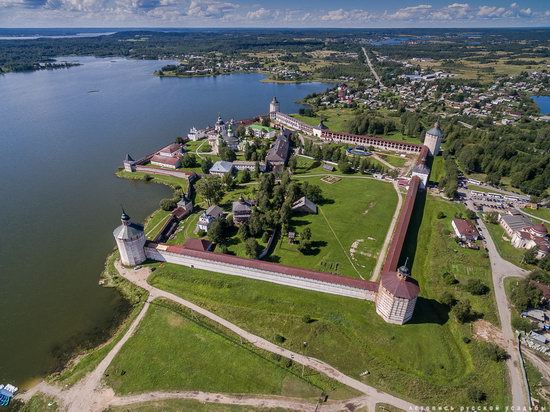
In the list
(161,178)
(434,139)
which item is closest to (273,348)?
(161,178)

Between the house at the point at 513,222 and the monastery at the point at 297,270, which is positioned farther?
the house at the point at 513,222

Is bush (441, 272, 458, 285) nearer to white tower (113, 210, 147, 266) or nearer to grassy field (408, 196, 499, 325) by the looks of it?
grassy field (408, 196, 499, 325)

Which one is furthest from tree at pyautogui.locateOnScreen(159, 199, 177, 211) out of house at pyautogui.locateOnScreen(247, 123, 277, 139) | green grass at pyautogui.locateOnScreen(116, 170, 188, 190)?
house at pyautogui.locateOnScreen(247, 123, 277, 139)

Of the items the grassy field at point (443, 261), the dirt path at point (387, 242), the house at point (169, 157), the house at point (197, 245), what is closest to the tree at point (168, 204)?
the house at point (197, 245)

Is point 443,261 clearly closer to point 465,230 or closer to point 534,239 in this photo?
point 465,230

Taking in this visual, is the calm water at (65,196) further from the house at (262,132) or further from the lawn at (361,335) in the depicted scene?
the house at (262,132)

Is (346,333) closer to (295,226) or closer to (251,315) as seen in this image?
(251,315)

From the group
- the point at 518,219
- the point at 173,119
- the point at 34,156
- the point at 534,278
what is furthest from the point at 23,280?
the point at 173,119
